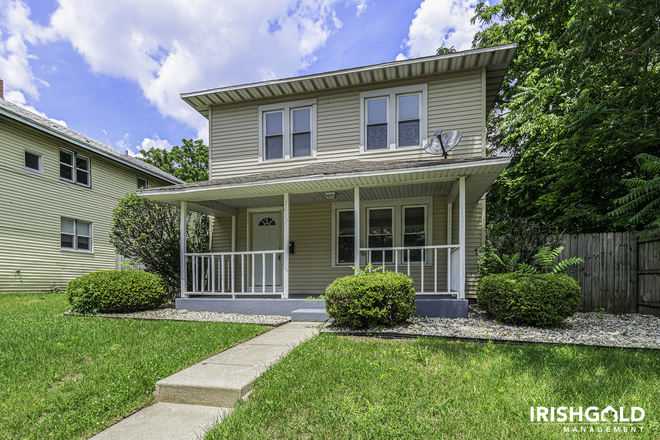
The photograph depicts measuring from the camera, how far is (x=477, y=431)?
87.0 inches

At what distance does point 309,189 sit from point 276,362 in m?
4.14

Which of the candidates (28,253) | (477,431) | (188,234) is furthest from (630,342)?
(28,253)

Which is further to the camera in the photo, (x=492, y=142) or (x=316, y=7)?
(x=492, y=142)

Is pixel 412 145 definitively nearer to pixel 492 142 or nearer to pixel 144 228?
pixel 144 228

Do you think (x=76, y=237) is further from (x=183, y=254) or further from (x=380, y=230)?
(x=380, y=230)

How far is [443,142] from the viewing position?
709cm

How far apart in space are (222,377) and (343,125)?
6.82 meters

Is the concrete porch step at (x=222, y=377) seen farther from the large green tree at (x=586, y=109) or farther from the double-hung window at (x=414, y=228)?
the large green tree at (x=586, y=109)

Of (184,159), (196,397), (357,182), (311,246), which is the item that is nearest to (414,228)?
(357,182)

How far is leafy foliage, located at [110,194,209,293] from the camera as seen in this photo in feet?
27.7

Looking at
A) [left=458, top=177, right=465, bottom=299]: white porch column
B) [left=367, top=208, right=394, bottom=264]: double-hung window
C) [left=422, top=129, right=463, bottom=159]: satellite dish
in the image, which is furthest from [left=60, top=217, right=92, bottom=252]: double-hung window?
[left=458, top=177, right=465, bottom=299]: white porch column

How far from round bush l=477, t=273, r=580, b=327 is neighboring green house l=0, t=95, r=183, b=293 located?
1430 cm

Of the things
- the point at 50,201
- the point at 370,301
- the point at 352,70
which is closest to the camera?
the point at 370,301

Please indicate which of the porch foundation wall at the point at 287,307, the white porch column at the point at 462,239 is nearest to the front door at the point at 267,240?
the porch foundation wall at the point at 287,307
